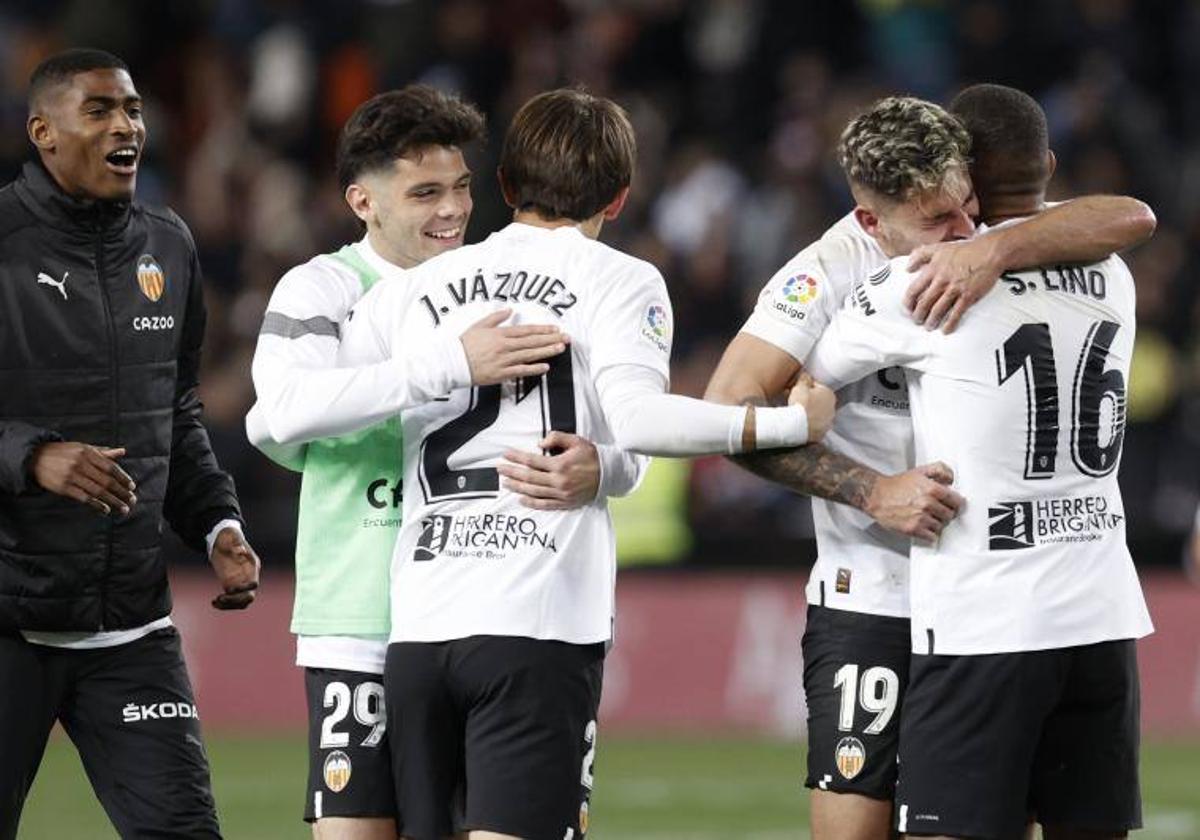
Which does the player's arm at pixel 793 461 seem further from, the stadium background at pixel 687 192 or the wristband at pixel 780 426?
the stadium background at pixel 687 192

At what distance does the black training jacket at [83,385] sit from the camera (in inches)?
232

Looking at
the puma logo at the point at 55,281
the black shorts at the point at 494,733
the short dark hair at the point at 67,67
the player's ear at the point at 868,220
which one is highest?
the short dark hair at the point at 67,67

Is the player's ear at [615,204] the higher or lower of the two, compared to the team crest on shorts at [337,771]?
higher

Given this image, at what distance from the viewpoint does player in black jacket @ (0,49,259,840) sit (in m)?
5.89

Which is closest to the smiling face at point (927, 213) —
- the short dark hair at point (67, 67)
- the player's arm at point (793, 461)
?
the player's arm at point (793, 461)

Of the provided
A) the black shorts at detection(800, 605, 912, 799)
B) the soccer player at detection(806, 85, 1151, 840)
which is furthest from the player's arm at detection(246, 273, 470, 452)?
the black shorts at detection(800, 605, 912, 799)

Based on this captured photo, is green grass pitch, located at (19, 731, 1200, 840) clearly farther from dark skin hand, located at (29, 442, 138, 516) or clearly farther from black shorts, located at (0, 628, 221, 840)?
dark skin hand, located at (29, 442, 138, 516)

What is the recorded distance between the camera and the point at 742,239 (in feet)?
50.8

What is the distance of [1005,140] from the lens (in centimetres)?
549

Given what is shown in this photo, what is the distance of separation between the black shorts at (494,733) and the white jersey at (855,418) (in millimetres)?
768

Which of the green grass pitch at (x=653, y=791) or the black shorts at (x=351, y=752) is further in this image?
the green grass pitch at (x=653, y=791)

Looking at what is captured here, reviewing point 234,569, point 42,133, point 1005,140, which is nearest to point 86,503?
point 234,569

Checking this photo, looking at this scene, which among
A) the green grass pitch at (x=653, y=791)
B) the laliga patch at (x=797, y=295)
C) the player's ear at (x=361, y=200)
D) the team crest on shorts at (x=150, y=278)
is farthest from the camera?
the green grass pitch at (x=653, y=791)

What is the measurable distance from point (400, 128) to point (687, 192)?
32.3 ft
